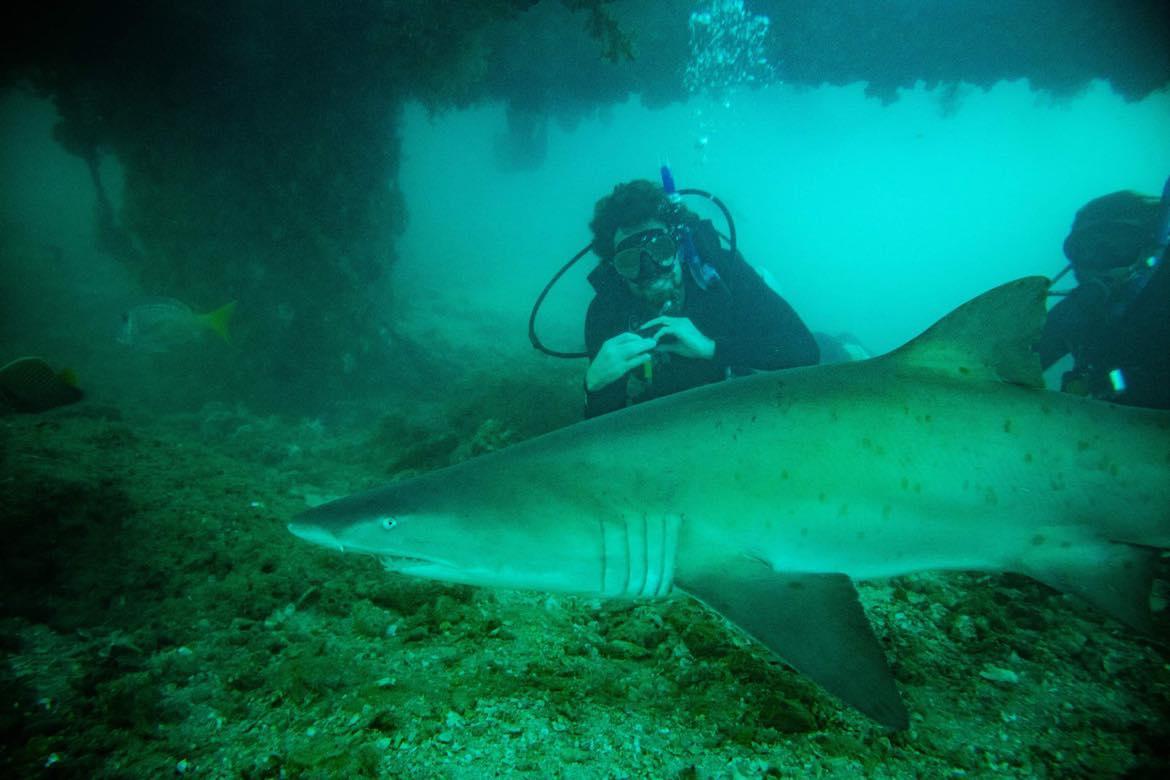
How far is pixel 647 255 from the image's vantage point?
17.9 feet

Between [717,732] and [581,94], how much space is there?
20.8m

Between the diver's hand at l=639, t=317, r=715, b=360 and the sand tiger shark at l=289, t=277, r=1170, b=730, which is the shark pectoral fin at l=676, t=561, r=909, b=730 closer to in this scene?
the sand tiger shark at l=289, t=277, r=1170, b=730

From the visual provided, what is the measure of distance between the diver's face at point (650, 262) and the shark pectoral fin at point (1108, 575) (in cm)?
430

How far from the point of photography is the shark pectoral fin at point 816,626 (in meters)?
1.37

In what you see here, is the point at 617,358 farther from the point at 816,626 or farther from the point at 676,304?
the point at 816,626

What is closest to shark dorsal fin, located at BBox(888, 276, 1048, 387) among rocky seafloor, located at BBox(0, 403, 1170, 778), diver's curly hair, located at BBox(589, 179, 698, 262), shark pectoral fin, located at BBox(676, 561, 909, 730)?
shark pectoral fin, located at BBox(676, 561, 909, 730)

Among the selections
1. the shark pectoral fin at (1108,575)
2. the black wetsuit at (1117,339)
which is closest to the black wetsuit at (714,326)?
the black wetsuit at (1117,339)

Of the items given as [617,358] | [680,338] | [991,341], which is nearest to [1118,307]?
[680,338]

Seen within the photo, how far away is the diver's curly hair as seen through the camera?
5887 mm

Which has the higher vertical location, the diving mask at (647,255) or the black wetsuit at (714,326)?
the diving mask at (647,255)

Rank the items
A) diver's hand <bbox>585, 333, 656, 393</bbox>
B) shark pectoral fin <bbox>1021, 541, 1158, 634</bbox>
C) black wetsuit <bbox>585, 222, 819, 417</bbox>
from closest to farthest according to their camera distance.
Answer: shark pectoral fin <bbox>1021, 541, 1158, 634</bbox>
diver's hand <bbox>585, 333, 656, 393</bbox>
black wetsuit <bbox>585, 222, 819, 417</bbox>

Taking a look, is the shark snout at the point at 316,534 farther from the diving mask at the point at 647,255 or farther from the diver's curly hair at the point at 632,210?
the diver's curly hair at the point at 632,210

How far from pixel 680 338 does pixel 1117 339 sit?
4991mm

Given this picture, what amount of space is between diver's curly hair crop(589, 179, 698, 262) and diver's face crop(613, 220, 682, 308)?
5.5 inches
